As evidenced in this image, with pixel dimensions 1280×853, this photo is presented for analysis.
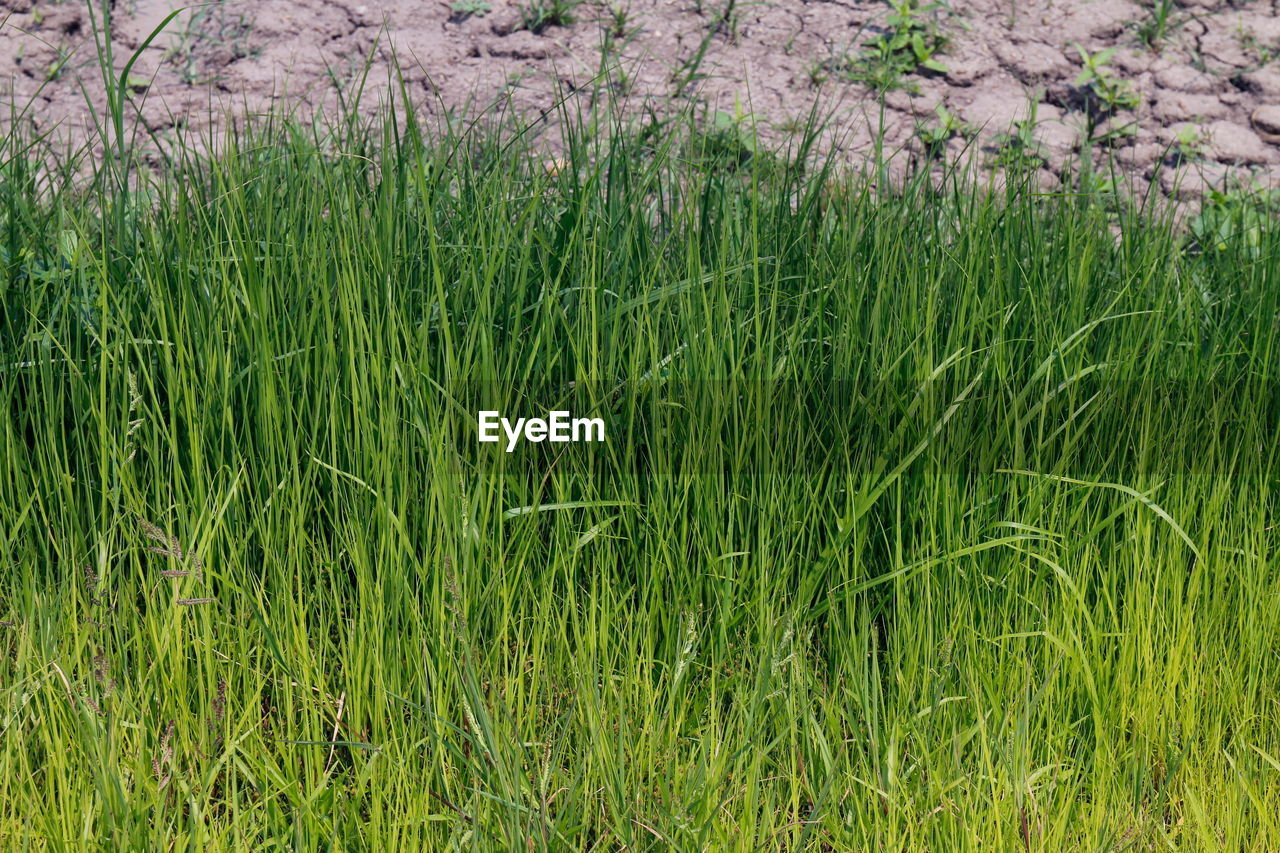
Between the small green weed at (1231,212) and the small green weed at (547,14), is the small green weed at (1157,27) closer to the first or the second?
the small green weed at (1231,212)

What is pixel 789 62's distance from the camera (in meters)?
3.61

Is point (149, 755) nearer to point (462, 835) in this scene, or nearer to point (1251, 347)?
point (462, 835)

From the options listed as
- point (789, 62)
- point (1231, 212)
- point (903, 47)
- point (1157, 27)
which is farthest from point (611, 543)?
point (1157, 27)

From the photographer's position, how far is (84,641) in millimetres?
1496

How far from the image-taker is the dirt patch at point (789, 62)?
11.1 feet

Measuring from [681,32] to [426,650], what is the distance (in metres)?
2.68

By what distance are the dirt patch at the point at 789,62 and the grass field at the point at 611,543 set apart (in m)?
1.43

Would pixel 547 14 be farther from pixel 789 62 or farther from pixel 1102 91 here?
pixel 1102 91

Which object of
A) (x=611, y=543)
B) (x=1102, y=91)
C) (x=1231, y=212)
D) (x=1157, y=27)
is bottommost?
(x=611, y=543)

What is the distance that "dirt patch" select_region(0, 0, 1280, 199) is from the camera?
11.1 ft

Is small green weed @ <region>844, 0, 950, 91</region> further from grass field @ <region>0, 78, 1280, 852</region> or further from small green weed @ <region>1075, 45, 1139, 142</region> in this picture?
grass field @ <region>0, 78, 1280, 852</region>

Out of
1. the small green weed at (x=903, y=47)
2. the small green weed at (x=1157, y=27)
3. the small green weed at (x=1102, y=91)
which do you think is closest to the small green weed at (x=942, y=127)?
the small green weed at (x=903, y=47)

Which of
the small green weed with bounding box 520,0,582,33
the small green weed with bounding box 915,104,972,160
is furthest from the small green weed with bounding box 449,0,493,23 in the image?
the small green weed with bounding box 915,104,972,160

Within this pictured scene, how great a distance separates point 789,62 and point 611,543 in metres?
2.36
